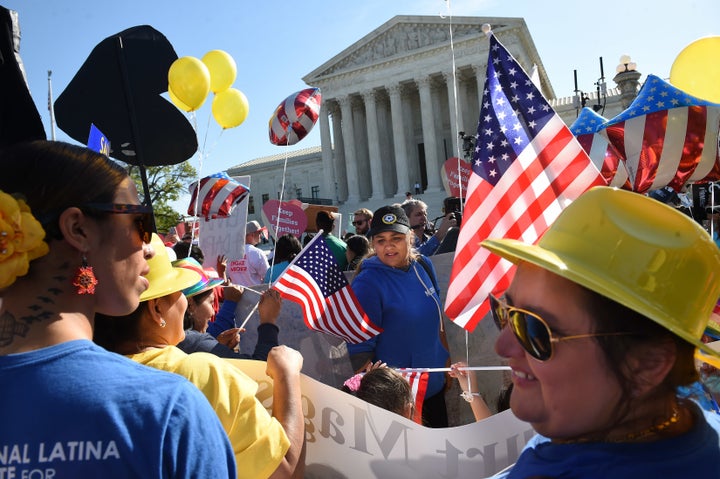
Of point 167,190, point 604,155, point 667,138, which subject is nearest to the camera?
point 667,138

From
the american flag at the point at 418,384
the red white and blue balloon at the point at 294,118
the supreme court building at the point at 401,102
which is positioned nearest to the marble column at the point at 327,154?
the supreme court building at the point at 401,102

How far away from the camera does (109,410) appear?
3.63 feet

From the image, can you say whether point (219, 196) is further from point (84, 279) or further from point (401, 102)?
point (401, 102)

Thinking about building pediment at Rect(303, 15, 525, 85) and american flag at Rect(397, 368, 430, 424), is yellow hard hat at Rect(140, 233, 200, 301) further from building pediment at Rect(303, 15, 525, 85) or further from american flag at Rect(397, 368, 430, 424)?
building pediment at Rect(303, 15, 525, 85)

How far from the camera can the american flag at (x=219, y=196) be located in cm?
734

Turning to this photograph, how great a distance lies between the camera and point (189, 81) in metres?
5.06

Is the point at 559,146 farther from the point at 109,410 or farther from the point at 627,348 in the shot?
the point at 109,410

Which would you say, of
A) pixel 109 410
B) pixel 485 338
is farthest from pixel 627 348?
pixel 485 338

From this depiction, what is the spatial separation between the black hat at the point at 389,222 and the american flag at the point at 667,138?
1.68 metres

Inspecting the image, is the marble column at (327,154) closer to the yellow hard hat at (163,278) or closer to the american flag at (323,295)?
the american flag at (323,295)

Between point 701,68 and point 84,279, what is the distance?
3.89 meters

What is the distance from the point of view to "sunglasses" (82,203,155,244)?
1.29 metres

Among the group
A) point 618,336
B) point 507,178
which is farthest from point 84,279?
point 507,178

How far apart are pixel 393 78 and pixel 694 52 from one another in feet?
148
